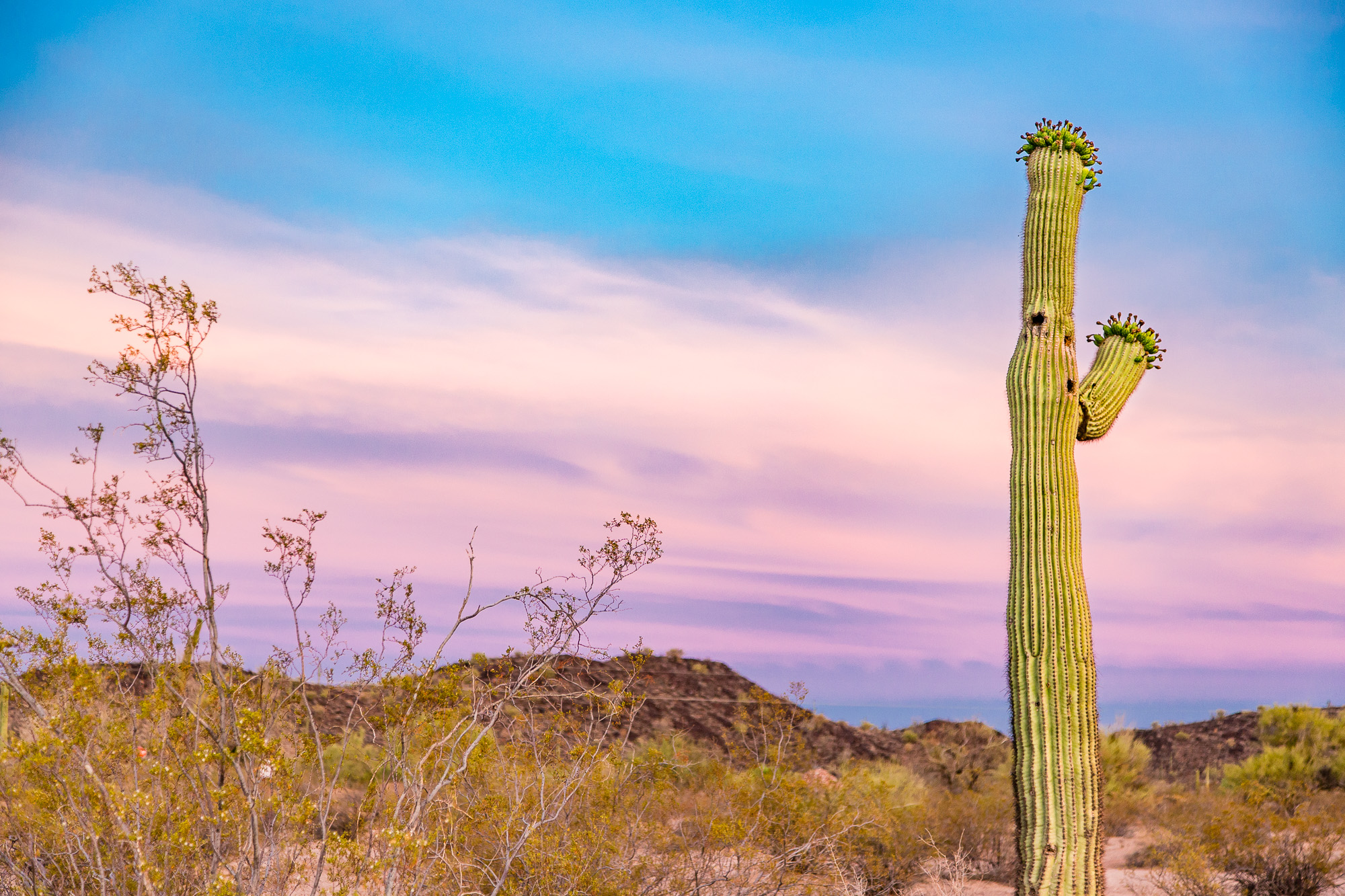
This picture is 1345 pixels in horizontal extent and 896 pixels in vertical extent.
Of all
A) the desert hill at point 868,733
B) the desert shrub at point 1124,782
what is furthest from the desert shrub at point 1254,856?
the desert hill at point 868,733

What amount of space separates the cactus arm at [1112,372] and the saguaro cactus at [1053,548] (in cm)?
1

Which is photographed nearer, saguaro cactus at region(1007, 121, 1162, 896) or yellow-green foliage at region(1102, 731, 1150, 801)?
saguaro cactus at region(1007, 121, 1162, 896)

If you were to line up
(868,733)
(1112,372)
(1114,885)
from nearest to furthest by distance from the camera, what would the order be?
(1112,372), (1114,885), (868,733)

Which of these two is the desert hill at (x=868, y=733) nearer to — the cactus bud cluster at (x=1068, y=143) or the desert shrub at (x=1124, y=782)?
the desert shrub at (x=1124, y=782)

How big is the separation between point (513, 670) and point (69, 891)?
3.16 meters

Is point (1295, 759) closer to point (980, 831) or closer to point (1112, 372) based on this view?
point (980, 831)

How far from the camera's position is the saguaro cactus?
697 centimetres

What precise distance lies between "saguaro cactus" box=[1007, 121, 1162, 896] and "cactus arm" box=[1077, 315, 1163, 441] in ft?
0.05

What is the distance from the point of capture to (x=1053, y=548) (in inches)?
292

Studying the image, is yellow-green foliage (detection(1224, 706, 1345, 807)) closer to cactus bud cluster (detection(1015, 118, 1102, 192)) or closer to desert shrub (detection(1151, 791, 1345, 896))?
desert shrub (detection(1151, 791, 1345, 896))

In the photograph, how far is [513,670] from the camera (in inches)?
289

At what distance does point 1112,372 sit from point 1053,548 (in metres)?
2.03

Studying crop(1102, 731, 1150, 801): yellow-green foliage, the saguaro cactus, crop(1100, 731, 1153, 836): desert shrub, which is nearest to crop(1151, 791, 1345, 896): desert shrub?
crop(1100, 731, 1153, 836): desert shrub

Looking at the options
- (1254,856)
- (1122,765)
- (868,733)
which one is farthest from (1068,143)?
(868,733)
